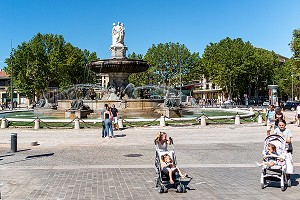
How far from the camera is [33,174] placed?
9805mm

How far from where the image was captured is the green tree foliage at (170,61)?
8312 centimetres

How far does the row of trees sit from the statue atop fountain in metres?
33.8

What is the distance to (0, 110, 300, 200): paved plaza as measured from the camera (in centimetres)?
775

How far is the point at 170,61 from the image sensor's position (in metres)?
83.5

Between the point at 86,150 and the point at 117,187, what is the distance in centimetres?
649

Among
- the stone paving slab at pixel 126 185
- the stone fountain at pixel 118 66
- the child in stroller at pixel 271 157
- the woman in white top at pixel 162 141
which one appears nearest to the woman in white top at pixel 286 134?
the child in stroller at pixel 271 157

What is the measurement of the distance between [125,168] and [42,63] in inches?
2578

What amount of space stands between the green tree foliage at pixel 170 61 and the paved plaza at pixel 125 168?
65375 millimetres

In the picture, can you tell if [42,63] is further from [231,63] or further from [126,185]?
[126,185]

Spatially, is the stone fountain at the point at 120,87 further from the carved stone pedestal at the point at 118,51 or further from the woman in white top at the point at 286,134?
the woman in white top at the point at 286,134

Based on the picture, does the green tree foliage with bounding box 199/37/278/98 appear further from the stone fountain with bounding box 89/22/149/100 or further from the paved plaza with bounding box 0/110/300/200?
the paved plaza with bounding box 0/110/300/200

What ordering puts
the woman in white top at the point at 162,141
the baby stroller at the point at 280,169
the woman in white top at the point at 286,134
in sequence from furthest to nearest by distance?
1. the woman in white top at the point at 286,134
2. the woman in white top at the point at 162,141
3. the baby stroller at the point at 280,169

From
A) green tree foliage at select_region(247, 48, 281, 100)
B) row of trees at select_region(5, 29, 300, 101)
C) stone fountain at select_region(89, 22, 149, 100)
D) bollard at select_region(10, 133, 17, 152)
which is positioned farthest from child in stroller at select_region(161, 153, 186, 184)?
green tree foliage at select_region(247, 48, 281, 100)

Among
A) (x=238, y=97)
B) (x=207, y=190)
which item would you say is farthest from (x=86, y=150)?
(x=238, y=97)
